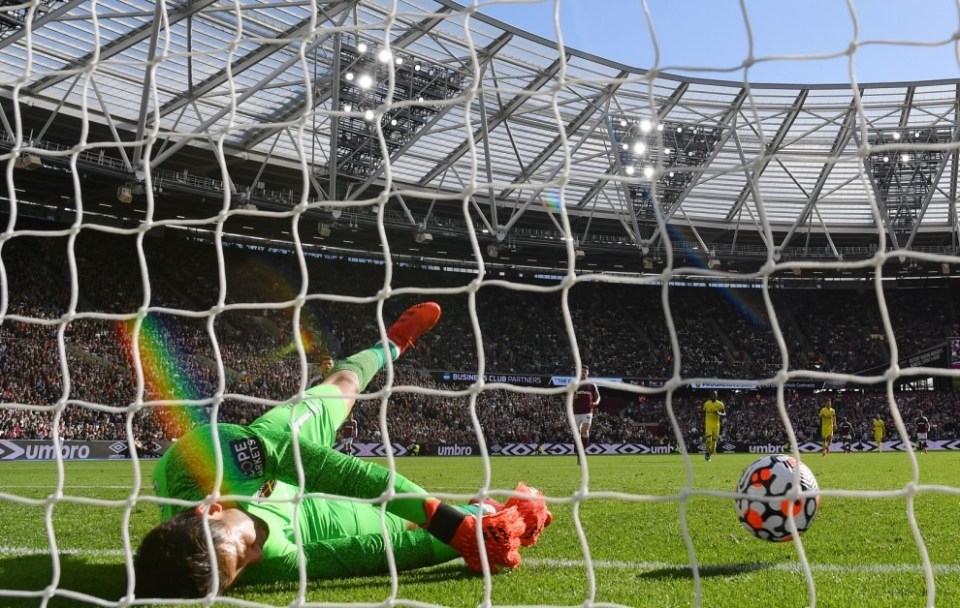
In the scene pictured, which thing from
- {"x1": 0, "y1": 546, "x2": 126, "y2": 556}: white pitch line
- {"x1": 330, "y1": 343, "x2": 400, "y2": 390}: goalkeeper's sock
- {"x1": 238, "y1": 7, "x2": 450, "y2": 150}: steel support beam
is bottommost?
{"x1": 0, "y1": 546, "x2": 126, "y2": 556}: white pitch line

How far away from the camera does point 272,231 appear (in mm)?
28672

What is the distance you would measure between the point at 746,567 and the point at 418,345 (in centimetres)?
2759

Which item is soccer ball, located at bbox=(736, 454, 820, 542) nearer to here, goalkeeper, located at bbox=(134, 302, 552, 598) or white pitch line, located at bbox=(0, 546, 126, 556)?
goalkeeper, located at bbox=(134, 302, 552, 598)

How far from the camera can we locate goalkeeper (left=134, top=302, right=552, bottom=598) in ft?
9.45

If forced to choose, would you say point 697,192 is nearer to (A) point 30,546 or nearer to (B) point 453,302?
(B) point 453,302

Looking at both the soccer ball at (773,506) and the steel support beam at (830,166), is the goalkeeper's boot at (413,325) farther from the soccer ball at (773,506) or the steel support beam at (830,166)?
the steel support beam at (830,166)

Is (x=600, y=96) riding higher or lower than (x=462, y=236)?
higher

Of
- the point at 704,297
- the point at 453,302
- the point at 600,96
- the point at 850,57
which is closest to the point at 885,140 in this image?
the point at 600,96

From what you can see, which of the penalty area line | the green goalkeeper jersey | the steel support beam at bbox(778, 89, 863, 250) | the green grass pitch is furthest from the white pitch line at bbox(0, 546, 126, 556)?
the steel support beam at bbox(778, 89, 863, 250)

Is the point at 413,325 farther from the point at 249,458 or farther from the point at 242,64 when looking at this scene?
the point at 242,64

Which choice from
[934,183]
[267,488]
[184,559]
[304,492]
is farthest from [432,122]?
[184,559]

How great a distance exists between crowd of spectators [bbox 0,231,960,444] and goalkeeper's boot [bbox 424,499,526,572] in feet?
48.7

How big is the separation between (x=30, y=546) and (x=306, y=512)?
5.89ft

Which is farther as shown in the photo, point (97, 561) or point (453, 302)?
point (453, 302)
